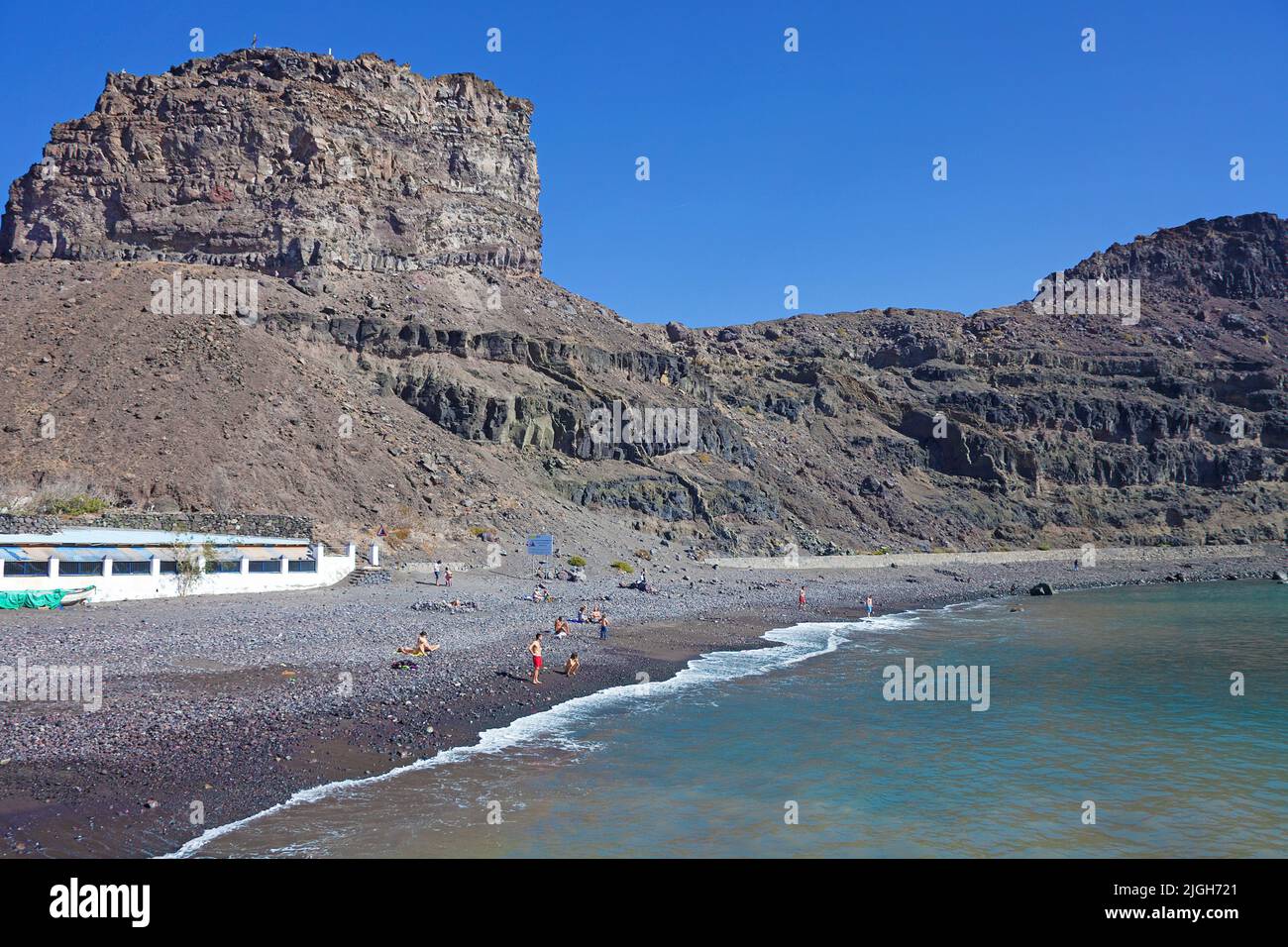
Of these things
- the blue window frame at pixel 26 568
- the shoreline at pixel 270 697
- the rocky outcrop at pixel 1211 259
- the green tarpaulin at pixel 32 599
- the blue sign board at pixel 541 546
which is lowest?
the shoreline at pixel 270 697

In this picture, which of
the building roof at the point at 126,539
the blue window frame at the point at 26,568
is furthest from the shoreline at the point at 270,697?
the building roof at the point at 126,539

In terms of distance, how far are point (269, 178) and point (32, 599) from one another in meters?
63.1

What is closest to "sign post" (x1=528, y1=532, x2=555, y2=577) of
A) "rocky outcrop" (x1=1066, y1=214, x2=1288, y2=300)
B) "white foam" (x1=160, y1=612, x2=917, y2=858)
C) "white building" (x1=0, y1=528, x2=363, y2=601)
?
"white building" (x1=0, y1=528, x2=363, y2=601)

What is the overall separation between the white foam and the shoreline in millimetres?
233

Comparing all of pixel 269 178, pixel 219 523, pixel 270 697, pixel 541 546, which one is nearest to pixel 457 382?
pixel 541 546

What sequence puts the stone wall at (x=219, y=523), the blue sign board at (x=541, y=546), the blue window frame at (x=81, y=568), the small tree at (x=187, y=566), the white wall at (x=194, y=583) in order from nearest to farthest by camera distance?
the white wall at (x=194, y=583) < the blue window frame at (x=81, y=568) < the small tree at (x=187, y=566) < the stone wall at (x=219, y=523) < the blue sign board at (x=541, y=546)

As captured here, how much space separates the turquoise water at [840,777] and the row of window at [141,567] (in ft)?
60.8

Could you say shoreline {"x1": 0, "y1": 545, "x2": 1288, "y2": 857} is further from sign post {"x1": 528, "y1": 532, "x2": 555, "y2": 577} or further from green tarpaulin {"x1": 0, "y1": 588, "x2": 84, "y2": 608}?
sign post {"x1": 528, "y1": 532, "x2": 555, "y2": 577}

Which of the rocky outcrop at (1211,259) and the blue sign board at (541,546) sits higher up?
the rocky outcrop at (1211,259)

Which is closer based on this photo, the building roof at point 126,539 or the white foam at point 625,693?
the white foam at point 625,693

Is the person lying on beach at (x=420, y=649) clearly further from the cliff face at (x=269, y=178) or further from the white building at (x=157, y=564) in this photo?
the cliff face at (x=269, y=178)

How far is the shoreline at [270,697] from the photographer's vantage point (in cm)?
1270

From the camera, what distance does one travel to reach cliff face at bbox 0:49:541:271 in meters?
76.7

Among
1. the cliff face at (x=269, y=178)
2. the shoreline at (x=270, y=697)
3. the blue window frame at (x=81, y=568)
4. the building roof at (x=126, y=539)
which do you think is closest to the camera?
the shoreline at (x=270, y=697)
